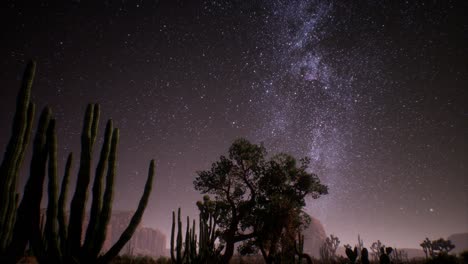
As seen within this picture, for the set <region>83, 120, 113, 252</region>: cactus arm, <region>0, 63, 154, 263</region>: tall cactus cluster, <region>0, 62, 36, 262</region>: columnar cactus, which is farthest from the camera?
<region>83, 120, 113, 252</region>: cactus arm

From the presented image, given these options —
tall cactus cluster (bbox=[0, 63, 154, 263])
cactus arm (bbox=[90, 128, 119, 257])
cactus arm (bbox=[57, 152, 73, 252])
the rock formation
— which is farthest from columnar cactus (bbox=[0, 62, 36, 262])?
the rock formation

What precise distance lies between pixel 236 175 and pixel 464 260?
1696 cm

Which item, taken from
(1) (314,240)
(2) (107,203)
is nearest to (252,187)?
(2) (107,203)

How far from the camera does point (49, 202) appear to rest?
3.80 m

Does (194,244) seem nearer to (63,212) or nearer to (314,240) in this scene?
(63,212)

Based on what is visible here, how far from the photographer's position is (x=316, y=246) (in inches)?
5625

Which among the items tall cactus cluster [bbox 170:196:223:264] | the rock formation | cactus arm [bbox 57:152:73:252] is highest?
cactus arm [bbox 57:152:73:252]

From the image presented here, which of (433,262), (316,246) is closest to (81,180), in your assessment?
(433,262)

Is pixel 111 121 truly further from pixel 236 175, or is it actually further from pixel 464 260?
pixel 464 260

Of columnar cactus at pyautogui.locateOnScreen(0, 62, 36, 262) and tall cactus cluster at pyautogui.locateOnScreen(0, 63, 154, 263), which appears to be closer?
columnar cactus at pyautogui.locateOnScreen(0, 62, 36, 262)

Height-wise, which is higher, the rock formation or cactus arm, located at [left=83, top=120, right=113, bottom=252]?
cactus arm, located at [left=83, top=120, right=113, bottom=252]

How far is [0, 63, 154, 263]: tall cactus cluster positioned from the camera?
3.59m

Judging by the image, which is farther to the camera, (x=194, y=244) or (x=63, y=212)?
(x=194, y=244)

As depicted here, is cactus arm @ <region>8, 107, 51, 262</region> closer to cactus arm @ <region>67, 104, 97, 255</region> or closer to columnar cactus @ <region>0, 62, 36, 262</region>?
columnar cactus @ <region>0, 62, 36, 262</region>
